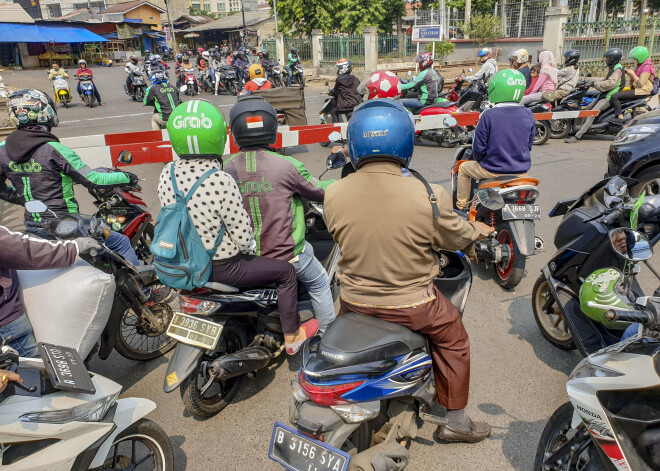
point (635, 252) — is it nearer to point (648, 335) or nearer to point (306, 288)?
point (648, 335)

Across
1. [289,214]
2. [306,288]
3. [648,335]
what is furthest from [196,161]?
[648,335]

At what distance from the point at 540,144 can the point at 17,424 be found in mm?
10144

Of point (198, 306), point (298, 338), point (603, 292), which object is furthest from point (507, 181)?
point (198, 306)

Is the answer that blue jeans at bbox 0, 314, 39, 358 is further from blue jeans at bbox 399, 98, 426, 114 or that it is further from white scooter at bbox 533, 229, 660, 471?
blue jeans at bbox 399, 98, 426, 114

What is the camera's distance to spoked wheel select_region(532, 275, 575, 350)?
3649 mm

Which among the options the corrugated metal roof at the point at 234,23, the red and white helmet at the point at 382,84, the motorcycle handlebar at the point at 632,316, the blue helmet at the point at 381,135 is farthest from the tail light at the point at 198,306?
the corrugated metal roof at the point at 234,23

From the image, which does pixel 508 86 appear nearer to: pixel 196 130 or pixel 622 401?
pixel 196 130

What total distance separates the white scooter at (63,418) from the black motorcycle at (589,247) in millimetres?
2537

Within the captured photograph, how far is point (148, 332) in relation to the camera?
369 cm

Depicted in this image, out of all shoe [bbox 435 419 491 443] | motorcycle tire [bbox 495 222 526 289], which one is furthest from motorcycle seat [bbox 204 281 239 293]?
motorcycle tire [bbox 495 222 526 289]

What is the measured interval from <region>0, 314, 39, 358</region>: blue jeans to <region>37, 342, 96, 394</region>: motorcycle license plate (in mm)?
461

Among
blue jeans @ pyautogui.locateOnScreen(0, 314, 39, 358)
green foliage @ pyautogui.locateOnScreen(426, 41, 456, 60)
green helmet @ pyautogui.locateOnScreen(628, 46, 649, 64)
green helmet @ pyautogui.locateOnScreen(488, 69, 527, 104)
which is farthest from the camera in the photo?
green foliage @ pyautogui.locateOnScreen(426, 41, 456, 60)

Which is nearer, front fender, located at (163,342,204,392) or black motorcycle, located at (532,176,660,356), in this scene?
front fender, located at (163,342,204,392)

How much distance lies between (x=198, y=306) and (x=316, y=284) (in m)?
0.82
